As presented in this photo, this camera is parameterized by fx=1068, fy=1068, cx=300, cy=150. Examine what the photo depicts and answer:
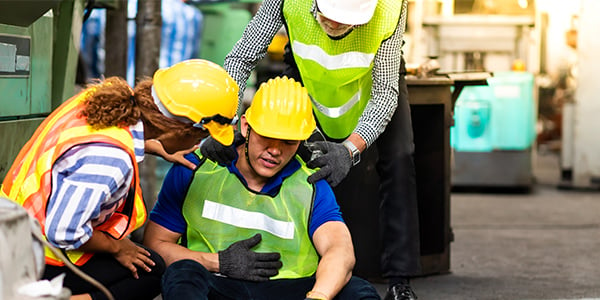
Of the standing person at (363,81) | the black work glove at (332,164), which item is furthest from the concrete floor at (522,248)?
the black work glove at (332,164)

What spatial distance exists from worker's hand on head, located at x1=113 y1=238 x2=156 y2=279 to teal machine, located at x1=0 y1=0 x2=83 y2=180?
0.98 metres

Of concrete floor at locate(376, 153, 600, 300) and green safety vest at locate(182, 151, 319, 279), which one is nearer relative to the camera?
green safety vest at locate(182, 151, 319, 279)

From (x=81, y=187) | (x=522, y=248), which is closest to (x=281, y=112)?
(x=81, y=187)

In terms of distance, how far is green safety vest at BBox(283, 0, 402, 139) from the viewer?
16.2 feet

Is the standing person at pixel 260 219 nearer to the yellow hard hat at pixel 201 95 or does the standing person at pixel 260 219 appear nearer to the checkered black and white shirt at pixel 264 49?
the yellow hard hat at pixel 201 95

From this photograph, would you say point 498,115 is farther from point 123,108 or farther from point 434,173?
point 123,108

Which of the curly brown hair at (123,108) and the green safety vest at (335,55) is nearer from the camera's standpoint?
the curly brown hair at (123,108)

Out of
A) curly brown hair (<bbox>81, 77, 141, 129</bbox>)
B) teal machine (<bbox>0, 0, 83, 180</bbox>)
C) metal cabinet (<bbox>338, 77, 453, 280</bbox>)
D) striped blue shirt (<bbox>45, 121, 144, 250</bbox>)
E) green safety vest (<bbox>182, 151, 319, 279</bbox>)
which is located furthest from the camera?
metal cabinet (<bbox>338, 77, 453, 280</bbox>)

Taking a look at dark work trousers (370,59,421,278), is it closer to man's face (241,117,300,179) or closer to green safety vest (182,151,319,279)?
green safety vest (182,151,319,279)

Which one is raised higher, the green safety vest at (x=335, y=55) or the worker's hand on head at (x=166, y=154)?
the green safety vest at (x=335, y=55)

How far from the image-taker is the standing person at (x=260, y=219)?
4316mm

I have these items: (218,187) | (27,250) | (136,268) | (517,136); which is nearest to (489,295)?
(218,187)

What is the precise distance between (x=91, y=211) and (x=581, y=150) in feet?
29.8

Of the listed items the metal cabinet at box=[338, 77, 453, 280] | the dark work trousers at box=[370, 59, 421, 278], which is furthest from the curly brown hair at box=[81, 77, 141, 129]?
the metal cabinet at box=[338, 77, 453, 280]
